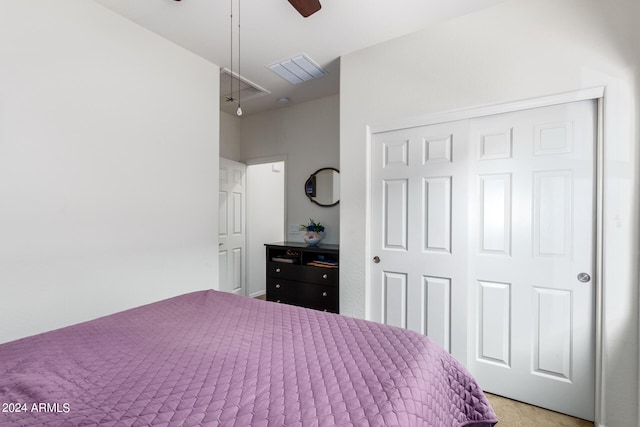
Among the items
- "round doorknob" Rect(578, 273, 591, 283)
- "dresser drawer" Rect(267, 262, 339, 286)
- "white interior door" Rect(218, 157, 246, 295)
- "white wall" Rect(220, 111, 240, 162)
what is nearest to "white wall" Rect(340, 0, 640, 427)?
"round doorknob" Rect(578, 273, 591, 283)

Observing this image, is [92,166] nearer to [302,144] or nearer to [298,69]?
[298,69]

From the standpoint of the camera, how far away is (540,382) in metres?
1.82

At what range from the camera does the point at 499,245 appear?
6.40 ft

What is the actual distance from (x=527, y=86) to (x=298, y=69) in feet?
6.25

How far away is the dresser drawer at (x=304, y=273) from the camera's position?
9.07ft

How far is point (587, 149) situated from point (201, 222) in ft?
9.56

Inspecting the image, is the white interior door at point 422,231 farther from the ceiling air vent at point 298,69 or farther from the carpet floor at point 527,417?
the ceiling air vent at point 298,69

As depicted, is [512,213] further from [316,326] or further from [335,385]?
[335,385]

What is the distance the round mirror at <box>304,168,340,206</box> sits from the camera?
339 centimetres

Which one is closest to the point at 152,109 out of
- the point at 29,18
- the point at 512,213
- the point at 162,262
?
the point at 29,18

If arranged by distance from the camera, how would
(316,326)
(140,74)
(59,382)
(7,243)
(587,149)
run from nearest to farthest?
(59,382)
(316,326)
(7,243)
(587,149)
(140,74)

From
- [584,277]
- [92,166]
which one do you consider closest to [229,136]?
[92,166]

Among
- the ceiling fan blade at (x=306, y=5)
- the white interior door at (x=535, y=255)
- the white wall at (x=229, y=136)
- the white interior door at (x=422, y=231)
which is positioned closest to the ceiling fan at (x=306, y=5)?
the ceiling fan blade at (x=306, y=5)

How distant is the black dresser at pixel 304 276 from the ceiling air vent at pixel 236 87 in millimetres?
1798
